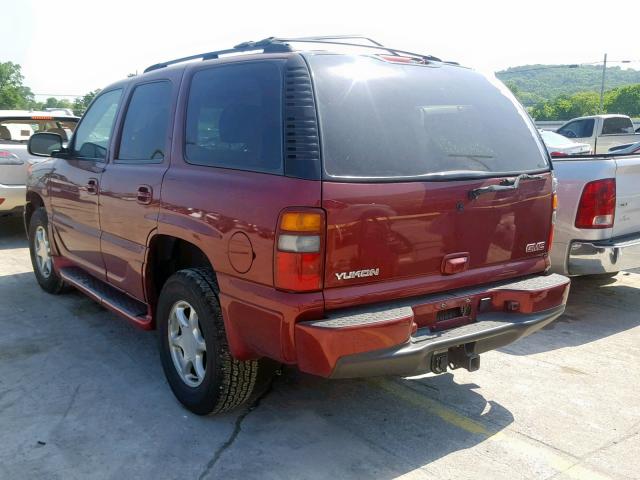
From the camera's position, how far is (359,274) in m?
2.85

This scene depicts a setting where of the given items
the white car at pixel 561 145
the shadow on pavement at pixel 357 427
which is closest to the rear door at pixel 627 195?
the shadow on pavement at pixel 357 427

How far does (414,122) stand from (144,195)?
1.70m

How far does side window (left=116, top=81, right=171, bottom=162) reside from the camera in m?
3.80

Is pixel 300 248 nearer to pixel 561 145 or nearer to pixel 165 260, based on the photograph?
pixel 165 260

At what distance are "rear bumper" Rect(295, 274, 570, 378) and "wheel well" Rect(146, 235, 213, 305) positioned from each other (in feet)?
3.86

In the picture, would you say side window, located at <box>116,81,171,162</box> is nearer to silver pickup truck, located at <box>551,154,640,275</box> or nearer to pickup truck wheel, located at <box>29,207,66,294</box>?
pickup truck wheel, located at <box>29,207,66,294</box>

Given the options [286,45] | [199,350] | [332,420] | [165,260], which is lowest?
[332,420]

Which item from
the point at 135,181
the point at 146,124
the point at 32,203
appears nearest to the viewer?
the point at 135,181

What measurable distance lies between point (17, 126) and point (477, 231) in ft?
26.0

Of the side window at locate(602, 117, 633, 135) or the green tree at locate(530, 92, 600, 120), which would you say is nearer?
the side window at locate(602, 117, 633, 135)

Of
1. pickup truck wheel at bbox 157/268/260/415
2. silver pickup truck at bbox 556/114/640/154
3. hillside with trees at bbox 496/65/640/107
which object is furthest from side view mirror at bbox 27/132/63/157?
hillside with trees at bbox 496/65/640/107

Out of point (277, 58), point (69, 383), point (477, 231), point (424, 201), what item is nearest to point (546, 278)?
point (477, 231)

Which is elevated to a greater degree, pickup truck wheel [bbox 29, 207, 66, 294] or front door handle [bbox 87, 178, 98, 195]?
front door handle [bbox 87, 178, 98, 195]

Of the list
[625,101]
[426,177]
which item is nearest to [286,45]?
[426,177]
